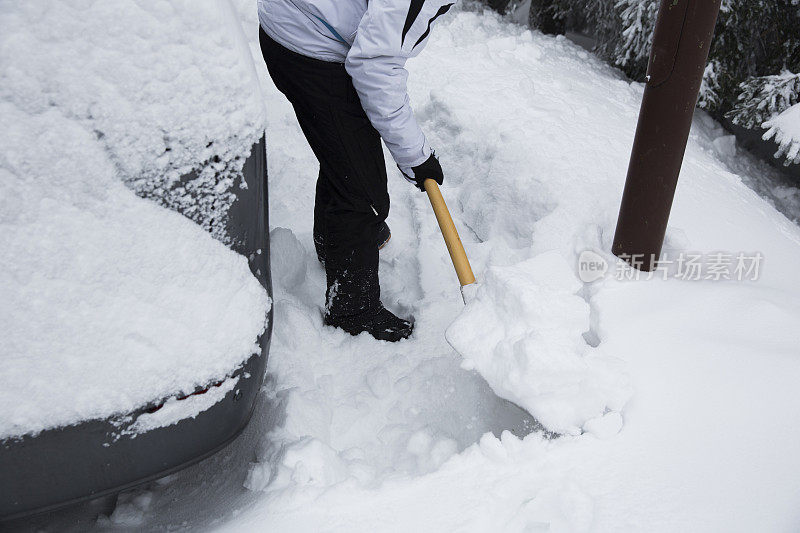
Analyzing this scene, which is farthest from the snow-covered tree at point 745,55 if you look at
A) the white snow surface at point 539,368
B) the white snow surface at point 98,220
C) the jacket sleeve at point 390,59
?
the white snow surface at point 98,220

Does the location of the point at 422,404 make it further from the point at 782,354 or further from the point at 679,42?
the point at 679,42

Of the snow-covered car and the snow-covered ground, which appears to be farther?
the snow-covered ground

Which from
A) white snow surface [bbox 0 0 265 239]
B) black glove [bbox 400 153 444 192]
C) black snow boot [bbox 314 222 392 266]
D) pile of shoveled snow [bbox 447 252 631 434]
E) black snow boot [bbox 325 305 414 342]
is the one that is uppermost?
white snow surface [bbox 0 0 265 239]

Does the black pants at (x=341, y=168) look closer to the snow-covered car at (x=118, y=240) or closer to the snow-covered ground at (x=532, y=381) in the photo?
the snow-covered ground at (x=532, y=381)

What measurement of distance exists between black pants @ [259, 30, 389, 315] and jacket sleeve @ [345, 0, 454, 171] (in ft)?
0.29

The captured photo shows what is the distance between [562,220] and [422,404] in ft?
3.12

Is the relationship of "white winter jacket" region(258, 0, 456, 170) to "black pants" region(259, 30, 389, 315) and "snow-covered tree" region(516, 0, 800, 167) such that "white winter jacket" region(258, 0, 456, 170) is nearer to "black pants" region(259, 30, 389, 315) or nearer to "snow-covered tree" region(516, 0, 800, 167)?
"black pants" region(259, 30, 389, 315)

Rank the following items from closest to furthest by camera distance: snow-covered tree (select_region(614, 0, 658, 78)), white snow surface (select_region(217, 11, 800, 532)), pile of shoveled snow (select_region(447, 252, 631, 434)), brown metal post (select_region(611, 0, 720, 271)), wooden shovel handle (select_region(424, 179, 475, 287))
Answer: white snow surface (select_region(217, 11, 800, 532)), pile of shoveled snow (select_region(447, 252, 631, 434)), brown metal post (select_region(611, 0, 720, 271)), wooden shovel handle (select_region(424, 179, 475, 287)), snow-covered tree (select_region(614, 0, 658, 78))

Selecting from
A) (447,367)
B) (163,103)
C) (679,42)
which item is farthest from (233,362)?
(679,42)

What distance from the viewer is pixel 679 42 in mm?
1889

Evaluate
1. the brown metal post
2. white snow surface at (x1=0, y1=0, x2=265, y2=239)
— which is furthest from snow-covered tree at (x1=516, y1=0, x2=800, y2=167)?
white snow surface at (x1=0, y1=0, x2=265, y2=239)

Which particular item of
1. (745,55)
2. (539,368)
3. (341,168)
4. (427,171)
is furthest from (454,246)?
(745,55)

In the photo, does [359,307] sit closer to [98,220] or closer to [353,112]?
[353,112]

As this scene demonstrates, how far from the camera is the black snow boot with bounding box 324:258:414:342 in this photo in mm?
2248
